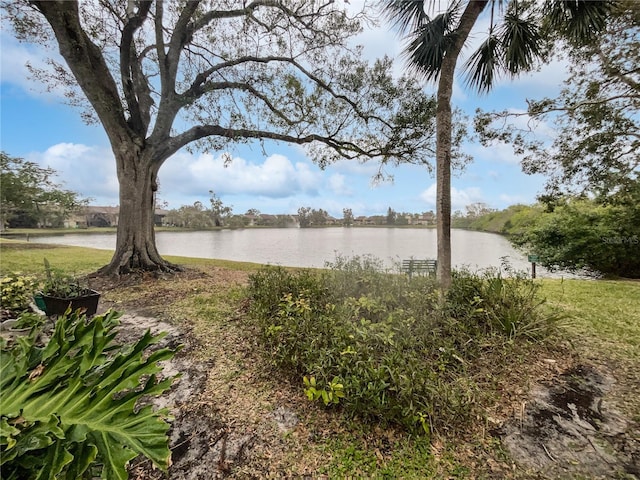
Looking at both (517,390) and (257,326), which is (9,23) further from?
(517,390)

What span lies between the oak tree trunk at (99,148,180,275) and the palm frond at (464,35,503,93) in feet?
20.4

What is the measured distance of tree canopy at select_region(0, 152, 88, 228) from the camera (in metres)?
11.4

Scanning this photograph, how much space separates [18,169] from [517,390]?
61.1ft

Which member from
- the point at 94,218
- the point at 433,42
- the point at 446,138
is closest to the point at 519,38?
the point at 433,42

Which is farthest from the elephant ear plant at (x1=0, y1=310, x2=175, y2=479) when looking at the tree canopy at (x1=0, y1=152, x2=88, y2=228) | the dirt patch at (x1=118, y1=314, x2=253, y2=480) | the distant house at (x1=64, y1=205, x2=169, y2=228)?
the distant house at (x1=64, y1=205, x2=169, y2=228)

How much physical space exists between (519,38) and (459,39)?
838 mm

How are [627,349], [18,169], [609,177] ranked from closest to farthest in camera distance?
[627,349] < [609,177] < [18,169]

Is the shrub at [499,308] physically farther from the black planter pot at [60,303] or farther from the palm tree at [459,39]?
the black planter pot at [60,303]

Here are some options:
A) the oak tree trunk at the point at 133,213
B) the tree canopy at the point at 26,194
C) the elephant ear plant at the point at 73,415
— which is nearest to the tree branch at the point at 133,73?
the oak tree trunk at the point at 133,213

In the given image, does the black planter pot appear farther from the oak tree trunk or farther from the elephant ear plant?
the elephant ear plant

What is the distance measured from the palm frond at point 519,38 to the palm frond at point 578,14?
266 millimetres

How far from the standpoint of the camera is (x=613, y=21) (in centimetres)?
524

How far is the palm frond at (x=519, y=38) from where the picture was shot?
3.24 m

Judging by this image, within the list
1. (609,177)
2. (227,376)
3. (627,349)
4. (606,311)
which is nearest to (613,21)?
→ (609,177)
